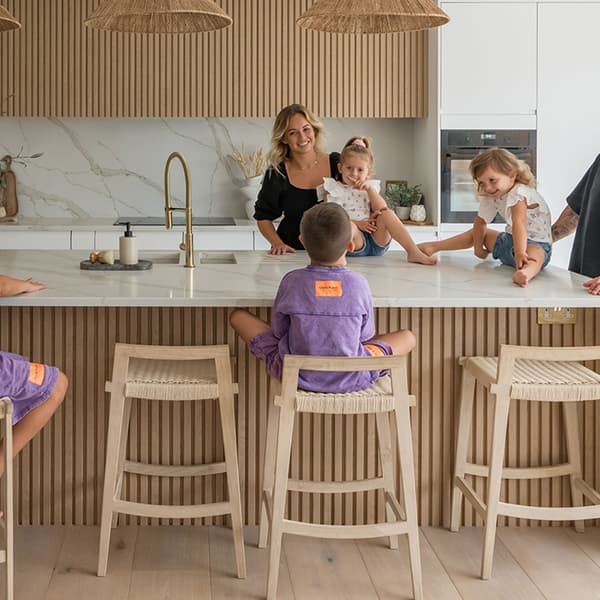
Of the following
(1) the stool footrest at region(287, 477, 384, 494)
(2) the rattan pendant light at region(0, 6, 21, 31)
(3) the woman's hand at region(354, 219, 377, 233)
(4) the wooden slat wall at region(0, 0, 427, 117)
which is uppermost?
(4) the wooden slat wall at region(0, 0, 427, 117)

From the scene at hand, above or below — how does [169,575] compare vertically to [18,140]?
below

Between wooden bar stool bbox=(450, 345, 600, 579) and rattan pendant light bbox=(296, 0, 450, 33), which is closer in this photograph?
wooden bar stool bbox=(450, 345, 600, 579)

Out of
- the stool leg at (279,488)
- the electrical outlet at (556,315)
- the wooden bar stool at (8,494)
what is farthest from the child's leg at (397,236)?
the wooden bar stool at (8,494)

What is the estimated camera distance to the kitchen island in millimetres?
3154

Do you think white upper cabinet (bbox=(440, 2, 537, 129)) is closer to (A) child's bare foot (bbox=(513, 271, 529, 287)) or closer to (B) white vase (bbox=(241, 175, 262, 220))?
(B) white vase (bbox=(241, 175, 262, 220))

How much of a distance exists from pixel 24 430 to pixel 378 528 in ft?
3.31

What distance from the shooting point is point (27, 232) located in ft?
17.6

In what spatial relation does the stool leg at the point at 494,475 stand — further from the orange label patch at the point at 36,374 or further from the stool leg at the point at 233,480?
the orange label patch at the point at 36,374

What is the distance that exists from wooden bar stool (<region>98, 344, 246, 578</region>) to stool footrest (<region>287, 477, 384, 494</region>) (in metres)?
0.22

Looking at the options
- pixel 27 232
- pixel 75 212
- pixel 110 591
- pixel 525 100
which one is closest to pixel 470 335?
pixel 110 591

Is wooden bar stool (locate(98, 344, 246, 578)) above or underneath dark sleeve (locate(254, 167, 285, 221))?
underneath

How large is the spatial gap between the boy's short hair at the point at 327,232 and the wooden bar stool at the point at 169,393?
38cm

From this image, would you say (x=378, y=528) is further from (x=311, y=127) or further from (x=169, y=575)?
(x=311, y=127)

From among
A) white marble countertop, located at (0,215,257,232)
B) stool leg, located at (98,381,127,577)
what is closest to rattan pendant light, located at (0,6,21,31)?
stool leg, located at (98,381,127,577)
